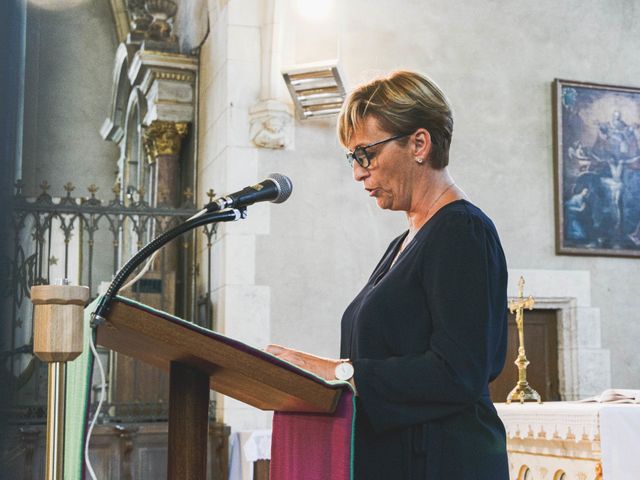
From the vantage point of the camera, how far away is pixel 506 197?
25.5 ft

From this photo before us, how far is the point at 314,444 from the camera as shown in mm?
1981

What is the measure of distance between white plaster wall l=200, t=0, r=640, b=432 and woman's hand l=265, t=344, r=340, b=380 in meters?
5.04

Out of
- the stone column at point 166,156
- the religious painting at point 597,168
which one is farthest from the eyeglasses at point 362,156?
the stone column at point 166,156

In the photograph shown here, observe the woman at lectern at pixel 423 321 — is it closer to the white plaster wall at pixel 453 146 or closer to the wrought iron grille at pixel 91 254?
the wrought iron grille at pixel 91 254

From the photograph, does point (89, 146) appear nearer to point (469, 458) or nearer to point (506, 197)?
point (506, 197)

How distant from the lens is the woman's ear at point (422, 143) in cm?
214

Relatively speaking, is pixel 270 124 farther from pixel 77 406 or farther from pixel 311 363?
pixel 77 406

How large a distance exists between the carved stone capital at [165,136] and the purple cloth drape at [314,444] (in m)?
6.86

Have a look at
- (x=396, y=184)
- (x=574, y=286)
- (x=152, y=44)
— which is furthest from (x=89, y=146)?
(x=396, y=184)

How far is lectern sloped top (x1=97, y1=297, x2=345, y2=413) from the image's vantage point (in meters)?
1.69

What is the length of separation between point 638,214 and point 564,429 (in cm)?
436

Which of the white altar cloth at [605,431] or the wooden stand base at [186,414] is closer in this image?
the wooden stand base at [186,414]

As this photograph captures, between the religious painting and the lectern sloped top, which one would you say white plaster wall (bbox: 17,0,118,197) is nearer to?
the religious painting

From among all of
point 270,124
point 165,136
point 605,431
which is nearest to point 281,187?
point 605,431
